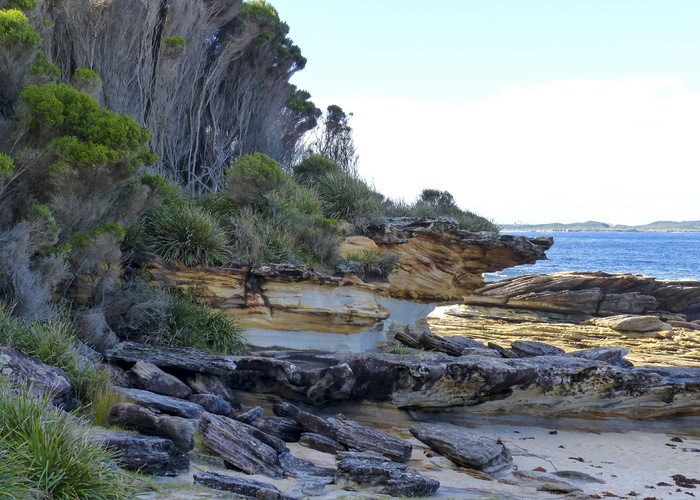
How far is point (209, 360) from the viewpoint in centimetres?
944

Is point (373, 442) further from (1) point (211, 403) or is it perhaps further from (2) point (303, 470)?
(1) point (211, 403)

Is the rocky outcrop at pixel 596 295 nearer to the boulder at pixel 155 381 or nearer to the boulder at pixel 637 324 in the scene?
the boulder at pixel 637 324

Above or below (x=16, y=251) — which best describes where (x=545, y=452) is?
below

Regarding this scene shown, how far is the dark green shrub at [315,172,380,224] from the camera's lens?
1723cm

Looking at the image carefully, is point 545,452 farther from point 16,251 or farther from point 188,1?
point 188,1

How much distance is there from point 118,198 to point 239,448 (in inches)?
221

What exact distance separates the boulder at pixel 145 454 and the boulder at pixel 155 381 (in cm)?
252

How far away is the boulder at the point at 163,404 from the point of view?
7465mm

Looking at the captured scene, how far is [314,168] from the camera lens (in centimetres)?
2059

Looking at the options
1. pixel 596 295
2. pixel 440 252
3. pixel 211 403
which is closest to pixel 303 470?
pixel 211 403

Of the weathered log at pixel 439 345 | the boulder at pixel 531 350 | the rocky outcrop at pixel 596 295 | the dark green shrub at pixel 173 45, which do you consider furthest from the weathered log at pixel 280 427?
the rocky outcrop at pixel 596 295

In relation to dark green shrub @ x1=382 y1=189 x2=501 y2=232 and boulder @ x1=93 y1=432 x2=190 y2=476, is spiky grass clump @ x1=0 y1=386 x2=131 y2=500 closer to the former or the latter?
boulder @ x1=93 y1=432 x2=190 y2=476

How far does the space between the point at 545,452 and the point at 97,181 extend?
310 inches

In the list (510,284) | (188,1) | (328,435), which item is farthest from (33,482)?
(510,284)
